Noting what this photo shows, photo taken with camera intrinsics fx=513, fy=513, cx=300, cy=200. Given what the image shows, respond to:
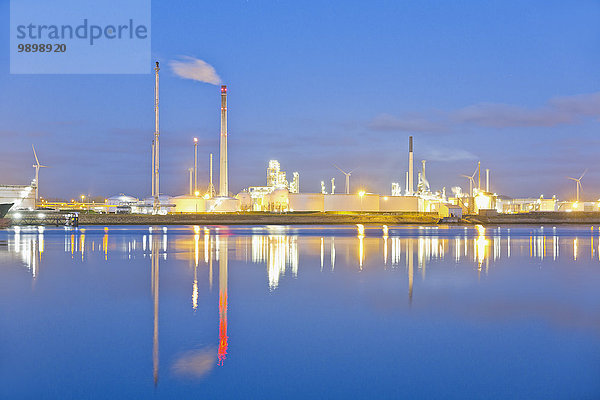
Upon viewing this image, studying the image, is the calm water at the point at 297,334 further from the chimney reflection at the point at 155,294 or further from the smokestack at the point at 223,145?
the smokestack at the point at 223,145

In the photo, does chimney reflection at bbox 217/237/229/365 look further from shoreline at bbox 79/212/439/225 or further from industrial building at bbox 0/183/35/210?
industrial building at bbox 0/183/35/210

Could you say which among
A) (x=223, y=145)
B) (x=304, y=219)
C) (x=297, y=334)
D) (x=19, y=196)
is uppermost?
(x=223, y=145)

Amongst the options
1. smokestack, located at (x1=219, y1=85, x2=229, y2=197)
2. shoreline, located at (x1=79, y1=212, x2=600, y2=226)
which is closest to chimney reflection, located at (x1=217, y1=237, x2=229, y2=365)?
shoreline, located at (x1=79, y1=212, x2=600, y2=226)

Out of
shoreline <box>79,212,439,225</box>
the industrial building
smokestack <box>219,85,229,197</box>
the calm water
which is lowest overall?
the calm water

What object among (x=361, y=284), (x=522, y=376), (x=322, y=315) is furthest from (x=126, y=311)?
(x=522, y=376)

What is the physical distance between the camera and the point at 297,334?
8.51 m

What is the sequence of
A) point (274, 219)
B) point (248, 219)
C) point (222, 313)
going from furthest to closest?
point (274, 219) → point (248, 219) → point (222, 313)

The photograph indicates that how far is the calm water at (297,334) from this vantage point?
6184mm

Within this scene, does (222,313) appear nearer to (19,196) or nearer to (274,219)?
(274,219)

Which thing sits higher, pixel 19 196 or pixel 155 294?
pixel 19 196

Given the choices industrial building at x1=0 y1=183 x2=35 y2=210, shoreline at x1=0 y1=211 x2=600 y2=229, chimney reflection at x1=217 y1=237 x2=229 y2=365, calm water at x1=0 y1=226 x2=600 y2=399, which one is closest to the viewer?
calm water at x1=0 y1=226 x2=600 y2=399

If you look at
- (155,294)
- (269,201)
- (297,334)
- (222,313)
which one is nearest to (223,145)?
(269,201)

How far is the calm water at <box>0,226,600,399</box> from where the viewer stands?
6.18 metres

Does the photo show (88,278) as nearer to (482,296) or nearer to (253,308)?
(253,308)
